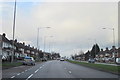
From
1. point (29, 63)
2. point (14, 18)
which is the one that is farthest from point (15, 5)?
point (29, 63)

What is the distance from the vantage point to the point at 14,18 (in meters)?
39.8

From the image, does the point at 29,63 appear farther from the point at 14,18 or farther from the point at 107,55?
the point at 107,55

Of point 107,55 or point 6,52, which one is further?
point 107,55

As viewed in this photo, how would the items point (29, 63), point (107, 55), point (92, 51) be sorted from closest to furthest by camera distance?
point (29, 63) → point (107, 55) → point (92, 51)

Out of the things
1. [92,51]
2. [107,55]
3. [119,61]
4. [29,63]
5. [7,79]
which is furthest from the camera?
[92,51]

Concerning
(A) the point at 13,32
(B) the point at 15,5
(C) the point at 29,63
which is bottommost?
(C) the point at 29,63

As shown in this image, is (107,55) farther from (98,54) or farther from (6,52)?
(6,52)

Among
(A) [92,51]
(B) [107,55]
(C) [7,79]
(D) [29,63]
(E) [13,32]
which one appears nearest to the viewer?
(C) [7,79]

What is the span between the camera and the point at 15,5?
132ft

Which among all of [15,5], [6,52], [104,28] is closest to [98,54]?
[6,52]

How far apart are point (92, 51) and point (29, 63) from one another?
124 m

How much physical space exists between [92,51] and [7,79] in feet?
512

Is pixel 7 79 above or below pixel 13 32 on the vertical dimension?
below

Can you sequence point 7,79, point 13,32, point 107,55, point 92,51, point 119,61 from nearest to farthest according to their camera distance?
point 7,79 → point 13,32 → point 119,61 → point 107,55 → point 92,51
